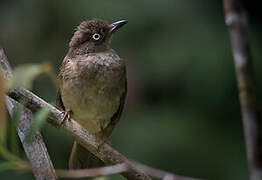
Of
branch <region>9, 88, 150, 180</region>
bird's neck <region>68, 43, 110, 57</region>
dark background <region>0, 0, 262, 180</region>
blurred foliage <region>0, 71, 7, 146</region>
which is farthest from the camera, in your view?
dark background <region>0, 0, 262, 180</region>

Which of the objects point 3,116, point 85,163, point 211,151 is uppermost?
point 3,116

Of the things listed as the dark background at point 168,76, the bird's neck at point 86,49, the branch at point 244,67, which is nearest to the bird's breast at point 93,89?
the bird's neck at point 86,49

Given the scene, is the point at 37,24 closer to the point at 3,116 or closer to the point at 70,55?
the point at 70,55

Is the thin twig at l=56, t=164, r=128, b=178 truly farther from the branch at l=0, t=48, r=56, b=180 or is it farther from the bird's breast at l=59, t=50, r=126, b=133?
the bird's breast at l=59, t=50, r=126, b=133

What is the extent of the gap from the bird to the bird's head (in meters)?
0.08

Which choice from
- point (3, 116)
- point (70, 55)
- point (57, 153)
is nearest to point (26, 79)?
point (3, 116)

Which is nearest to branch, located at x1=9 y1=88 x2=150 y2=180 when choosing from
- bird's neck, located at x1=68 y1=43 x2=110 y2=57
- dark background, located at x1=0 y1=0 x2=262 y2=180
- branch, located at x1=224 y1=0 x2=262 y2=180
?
branch, located at x1=224 y1=0 x2=262 y2=180

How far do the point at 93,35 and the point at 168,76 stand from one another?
143 cm

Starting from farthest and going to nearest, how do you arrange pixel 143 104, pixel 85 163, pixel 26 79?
pixel 143 104 < pixel 85 163 < pixel 26 79

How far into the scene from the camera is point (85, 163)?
4.46 m

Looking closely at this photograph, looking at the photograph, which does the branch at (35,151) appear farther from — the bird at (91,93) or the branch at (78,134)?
the bird at (91,93)

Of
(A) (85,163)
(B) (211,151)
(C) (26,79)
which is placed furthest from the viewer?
(B) (211,151)

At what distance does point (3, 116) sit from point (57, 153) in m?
4.15

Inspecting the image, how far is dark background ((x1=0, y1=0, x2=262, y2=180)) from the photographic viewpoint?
583 centimetres
